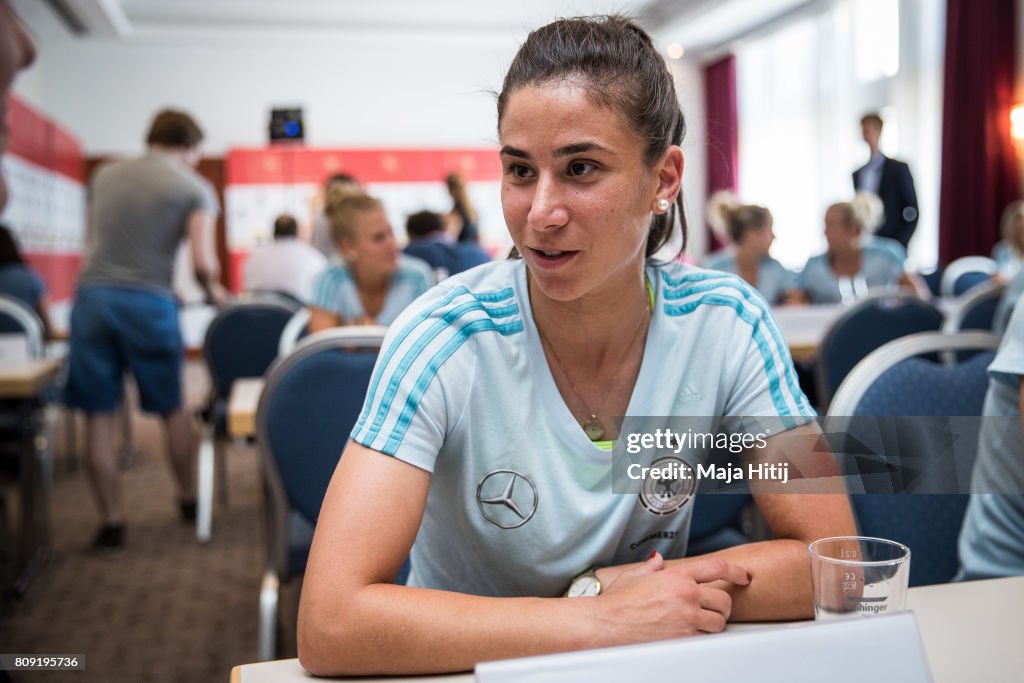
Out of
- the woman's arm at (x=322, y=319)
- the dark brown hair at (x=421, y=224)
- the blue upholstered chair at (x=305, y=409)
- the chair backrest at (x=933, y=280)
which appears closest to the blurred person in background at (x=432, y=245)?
the dark brown hair at (x=421, y=224)

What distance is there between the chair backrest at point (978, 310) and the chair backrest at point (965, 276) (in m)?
2.49

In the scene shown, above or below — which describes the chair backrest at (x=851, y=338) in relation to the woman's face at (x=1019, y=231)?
below

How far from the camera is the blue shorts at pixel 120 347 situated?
335 centimetres

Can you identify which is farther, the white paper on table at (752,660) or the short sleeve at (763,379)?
the short sleeve at (763,379)

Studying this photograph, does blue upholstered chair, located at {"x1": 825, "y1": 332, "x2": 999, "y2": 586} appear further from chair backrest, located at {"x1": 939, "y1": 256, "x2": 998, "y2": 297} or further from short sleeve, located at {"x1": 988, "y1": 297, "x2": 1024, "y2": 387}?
chair backrest, located at {"x1": 939, "y1": 256, "x2": 998, "y2": 297}

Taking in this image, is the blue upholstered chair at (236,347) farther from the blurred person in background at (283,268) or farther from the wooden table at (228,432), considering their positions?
the blurred person in background at (283,268)

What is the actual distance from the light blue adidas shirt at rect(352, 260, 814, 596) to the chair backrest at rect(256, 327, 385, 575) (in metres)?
0.51

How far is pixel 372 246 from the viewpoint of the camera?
10.0 ft

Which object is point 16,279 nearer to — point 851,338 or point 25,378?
point 25,378

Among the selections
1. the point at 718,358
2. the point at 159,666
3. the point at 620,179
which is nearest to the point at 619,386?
the point at 718,358

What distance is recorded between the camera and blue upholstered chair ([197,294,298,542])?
11.1 ft

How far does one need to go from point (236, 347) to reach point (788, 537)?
2.74 m

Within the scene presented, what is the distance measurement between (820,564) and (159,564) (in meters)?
2.98

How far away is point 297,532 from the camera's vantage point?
5.89 feet
